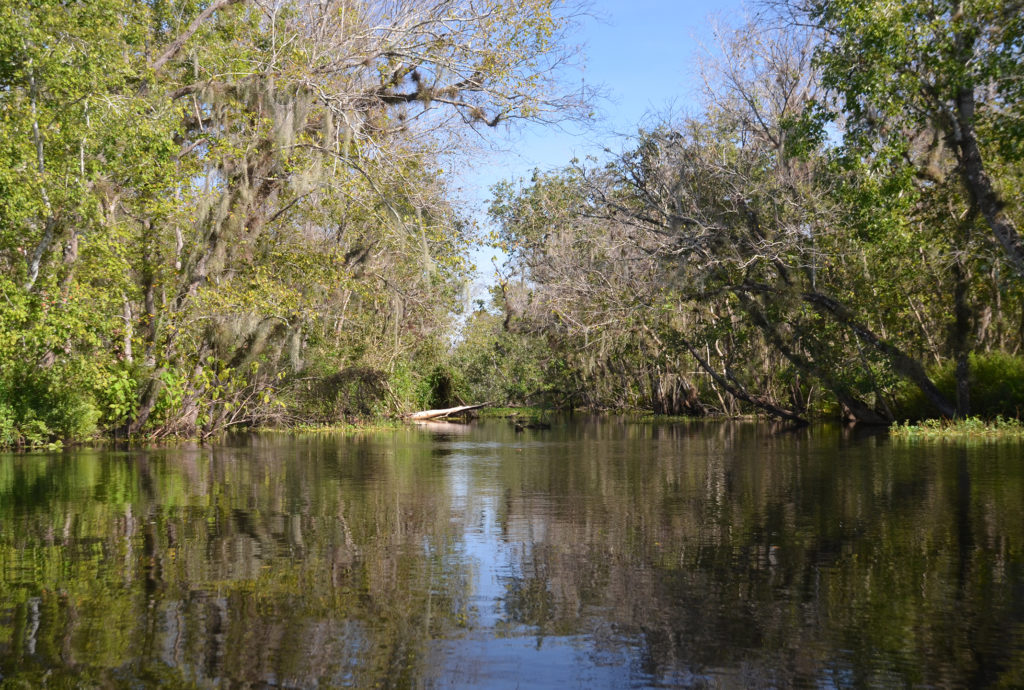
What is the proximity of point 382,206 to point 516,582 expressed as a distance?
18805 millimetres

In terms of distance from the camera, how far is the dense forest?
19.0m

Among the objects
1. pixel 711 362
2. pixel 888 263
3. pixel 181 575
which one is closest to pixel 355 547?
pixel 181 575

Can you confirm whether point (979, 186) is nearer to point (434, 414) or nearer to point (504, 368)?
point (434, 414)

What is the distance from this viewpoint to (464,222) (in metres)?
25.4

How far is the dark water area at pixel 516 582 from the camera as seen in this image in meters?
4.61

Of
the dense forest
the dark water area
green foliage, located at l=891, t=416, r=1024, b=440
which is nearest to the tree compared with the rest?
the dense forest

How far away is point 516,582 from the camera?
6.67 m

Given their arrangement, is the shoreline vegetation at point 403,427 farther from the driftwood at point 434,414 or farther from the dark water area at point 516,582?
the dark water area at point 516,582

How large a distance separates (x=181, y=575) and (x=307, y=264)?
20147 millimetres

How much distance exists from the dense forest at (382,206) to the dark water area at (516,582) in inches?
307

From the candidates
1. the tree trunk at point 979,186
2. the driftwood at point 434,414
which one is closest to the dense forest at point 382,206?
the tree trunk at point 979,186

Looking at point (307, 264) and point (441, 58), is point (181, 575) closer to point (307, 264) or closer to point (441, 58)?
point (441, 58)

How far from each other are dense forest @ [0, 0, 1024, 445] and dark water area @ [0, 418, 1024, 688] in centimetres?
780

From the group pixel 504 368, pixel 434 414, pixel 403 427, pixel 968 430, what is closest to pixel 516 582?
pixel 968 430
